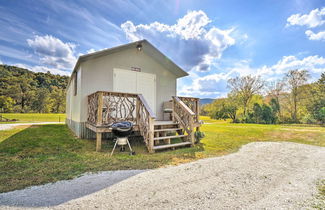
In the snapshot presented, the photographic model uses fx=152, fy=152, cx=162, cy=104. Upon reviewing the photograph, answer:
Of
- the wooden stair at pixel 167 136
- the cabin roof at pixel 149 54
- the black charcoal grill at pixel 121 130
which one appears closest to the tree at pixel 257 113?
the cabin roof at pixel 149 54

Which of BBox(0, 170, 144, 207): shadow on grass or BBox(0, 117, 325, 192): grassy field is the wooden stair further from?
BBox(0, 170, 144, 207): shadow on grass

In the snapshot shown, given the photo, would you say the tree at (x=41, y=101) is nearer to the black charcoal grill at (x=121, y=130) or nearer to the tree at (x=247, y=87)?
the black charcoal grill at (x=121, y=130)

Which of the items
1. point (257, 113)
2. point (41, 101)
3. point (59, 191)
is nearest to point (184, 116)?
point (59, 191)

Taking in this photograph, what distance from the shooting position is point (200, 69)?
17.0 m

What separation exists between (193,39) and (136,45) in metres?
5.91

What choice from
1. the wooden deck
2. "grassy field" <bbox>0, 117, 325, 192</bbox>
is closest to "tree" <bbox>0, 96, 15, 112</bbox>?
"grassy field" <bbox>0, 117, 325, 192</bbox>

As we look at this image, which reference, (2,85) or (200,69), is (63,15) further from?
(2,85)

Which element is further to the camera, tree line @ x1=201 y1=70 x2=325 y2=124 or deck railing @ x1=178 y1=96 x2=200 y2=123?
tree line @ x1=201 y1=70 x2=325 y2=124

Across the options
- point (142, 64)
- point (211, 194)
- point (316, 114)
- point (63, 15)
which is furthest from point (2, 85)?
point (316, 114)

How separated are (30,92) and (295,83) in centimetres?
4810

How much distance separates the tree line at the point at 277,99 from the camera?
21.3 m

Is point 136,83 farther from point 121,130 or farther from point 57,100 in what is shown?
point 57,100

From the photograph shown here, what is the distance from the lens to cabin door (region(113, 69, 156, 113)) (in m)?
6.95

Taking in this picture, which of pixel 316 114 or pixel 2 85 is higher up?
pixel 2 85
